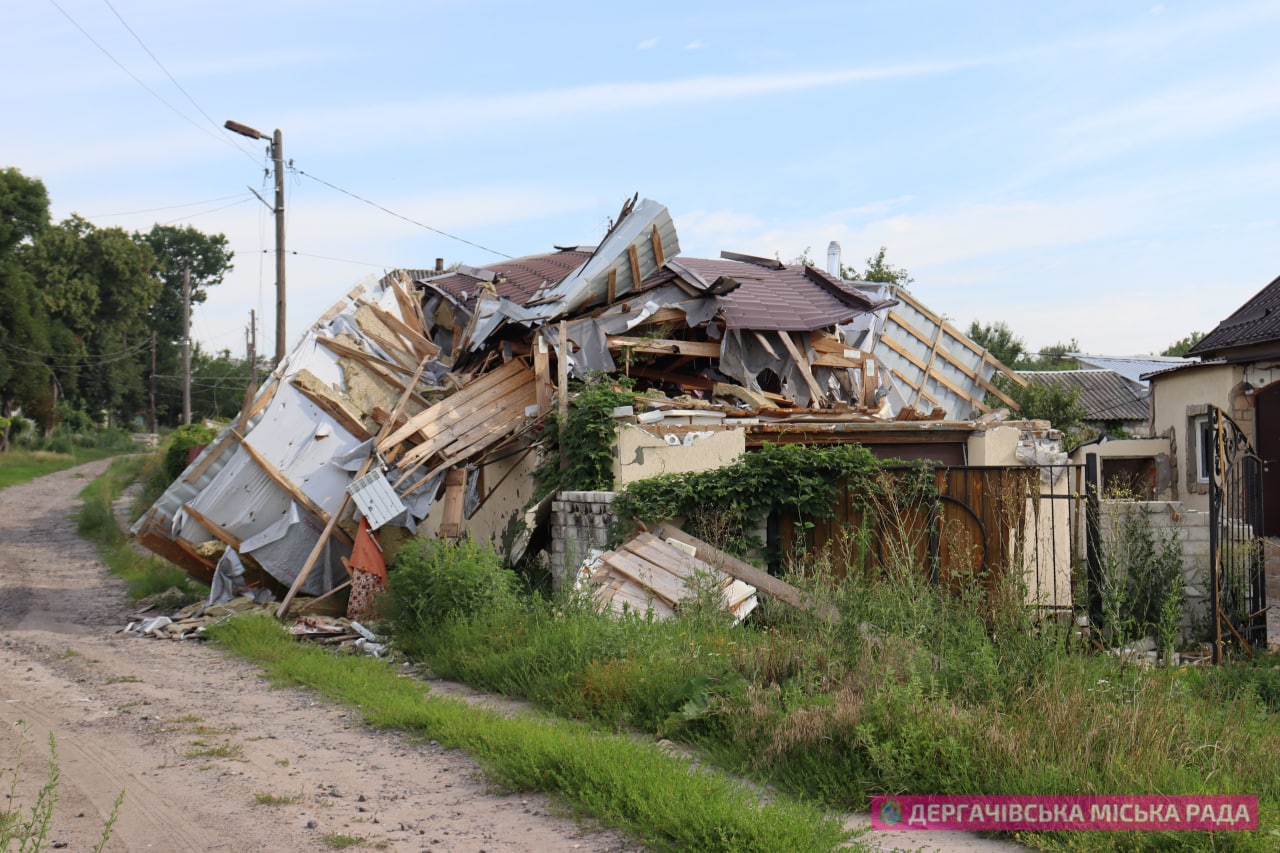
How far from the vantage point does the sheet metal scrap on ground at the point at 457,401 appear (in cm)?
1246

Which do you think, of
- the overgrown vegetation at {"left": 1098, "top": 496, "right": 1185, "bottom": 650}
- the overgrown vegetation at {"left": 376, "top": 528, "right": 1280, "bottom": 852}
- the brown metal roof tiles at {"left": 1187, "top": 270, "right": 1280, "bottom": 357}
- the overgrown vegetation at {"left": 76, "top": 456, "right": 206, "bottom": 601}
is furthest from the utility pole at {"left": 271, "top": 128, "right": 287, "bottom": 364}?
the brown metal roof tiles at {"left": 1187, "top": 270, "right": 1280, "bottom": 357}

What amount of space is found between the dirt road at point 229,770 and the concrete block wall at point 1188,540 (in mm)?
5774

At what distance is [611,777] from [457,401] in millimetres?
8458

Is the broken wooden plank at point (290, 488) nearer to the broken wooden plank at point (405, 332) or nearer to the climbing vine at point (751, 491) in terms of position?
the broken wooden plank at point (405, 332)

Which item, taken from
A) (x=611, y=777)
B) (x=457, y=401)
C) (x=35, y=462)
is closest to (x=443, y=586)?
(x=457, y=401)

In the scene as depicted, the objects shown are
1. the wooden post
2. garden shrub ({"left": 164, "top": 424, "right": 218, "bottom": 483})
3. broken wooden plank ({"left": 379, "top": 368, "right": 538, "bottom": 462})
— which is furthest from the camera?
garden shrub ({"left": 164, "top": 424, "right": 218, "bottom": 483})

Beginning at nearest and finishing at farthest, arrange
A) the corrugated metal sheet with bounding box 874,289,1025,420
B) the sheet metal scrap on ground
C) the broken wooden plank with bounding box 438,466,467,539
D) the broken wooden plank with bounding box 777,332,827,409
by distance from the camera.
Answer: the broken wooden plank with bounding box 438,466,467,539, the sheet metal scrap on ground, the broken wooden plank with bounding box 777,332,827,409, the corrugated metal sheet with bounding box 874,289,1025,420

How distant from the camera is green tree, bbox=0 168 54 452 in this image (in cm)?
4047

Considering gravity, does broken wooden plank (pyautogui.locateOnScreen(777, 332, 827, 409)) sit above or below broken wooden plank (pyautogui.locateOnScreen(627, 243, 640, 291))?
below

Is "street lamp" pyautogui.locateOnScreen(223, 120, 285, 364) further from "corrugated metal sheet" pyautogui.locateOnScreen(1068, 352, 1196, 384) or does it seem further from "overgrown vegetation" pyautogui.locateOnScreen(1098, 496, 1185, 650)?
"corrugated metal sheet" pyautogui.locateOnScreen(1068, 352, 1196, 384)

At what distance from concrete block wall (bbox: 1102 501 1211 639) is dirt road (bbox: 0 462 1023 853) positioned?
5.77m

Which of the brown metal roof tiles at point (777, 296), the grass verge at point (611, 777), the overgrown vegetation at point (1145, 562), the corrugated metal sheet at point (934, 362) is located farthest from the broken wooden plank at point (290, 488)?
the corrugated metal sheet at point (934, 362)

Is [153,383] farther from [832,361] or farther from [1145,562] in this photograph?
[1145,562]

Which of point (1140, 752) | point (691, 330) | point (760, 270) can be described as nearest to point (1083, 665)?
point (1140, 752)
